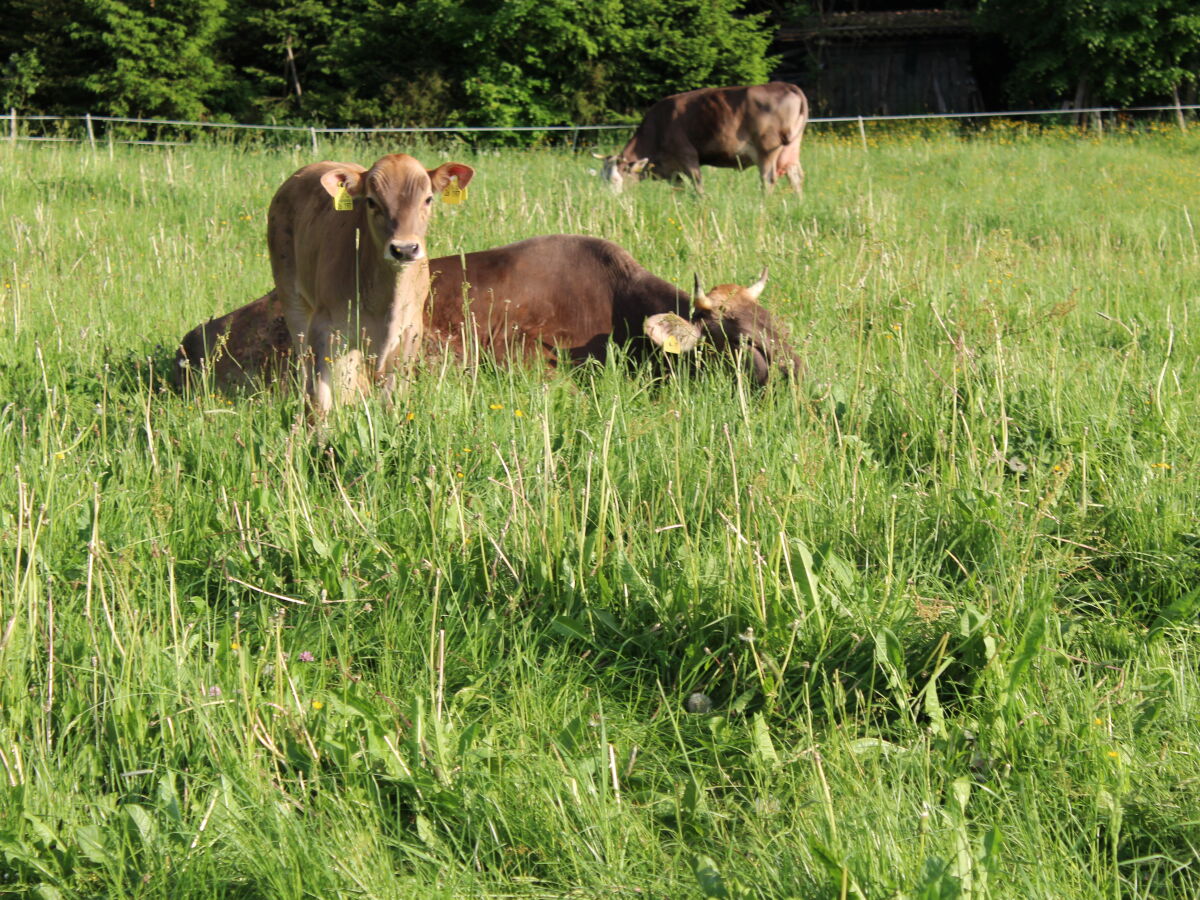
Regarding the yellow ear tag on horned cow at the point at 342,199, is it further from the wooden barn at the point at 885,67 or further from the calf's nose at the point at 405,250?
the wooden barn at the point at 885,67

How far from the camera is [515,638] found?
2973mm

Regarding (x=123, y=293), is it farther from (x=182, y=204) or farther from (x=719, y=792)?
(x=719, y=792)

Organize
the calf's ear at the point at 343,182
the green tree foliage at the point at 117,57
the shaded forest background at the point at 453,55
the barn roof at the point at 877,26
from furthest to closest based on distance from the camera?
the barn roof at the point at 877,26 → the shaded forest background at the point at 453,55 → the green tree foliage at the point at 117,57 → the calf's ear at the point at 343,182

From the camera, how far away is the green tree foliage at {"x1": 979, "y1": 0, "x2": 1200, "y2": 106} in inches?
1051

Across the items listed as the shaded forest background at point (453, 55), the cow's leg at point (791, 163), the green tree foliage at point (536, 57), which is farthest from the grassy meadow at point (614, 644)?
the shaded forest background at point (453, 55)

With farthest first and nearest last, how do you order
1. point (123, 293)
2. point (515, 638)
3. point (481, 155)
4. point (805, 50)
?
point (805, 50), point (481, 155), point (123, 293), point (515, 638)

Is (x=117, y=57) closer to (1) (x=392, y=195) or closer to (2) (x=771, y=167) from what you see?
(2) (x=771, y=167)

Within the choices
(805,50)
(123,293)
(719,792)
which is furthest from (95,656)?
(805,50)

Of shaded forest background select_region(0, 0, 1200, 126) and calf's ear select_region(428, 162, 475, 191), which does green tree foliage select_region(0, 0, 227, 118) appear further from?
calf's ear select_region(428, 162, 475, 191)

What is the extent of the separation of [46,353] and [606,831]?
4642mm

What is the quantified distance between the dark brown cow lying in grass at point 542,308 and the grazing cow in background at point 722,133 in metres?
10.2

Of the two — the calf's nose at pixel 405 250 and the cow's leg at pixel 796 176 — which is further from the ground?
the cow's leg at pixel 796 176

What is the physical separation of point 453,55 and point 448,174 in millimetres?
23230

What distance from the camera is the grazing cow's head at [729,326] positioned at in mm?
5828
